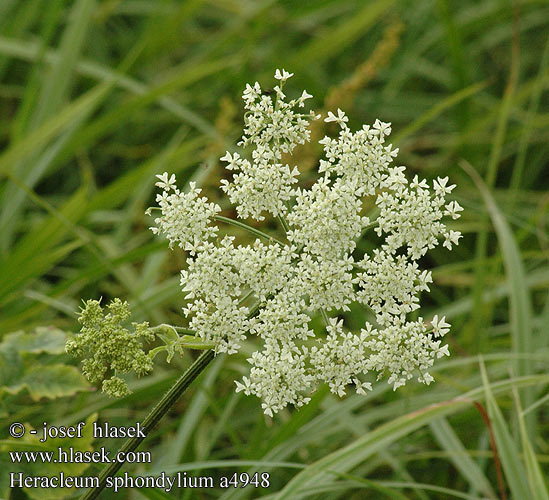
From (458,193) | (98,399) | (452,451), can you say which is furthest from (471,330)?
(98,399)

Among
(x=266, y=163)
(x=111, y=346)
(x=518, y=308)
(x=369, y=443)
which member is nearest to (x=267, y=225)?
(x=518, y=308)

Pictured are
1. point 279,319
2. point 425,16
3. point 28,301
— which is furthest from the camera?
point 425,16

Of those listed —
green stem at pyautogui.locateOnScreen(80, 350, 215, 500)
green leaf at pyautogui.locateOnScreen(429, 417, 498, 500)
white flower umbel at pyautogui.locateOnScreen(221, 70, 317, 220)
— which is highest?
white flower umbel at pyautogui.locateOnScreen(221, 70, 317, 220)

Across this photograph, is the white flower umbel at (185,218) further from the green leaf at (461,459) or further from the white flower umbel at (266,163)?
the green leaf at (461,459)

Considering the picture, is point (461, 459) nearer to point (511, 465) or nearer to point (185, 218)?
point (511, 465)

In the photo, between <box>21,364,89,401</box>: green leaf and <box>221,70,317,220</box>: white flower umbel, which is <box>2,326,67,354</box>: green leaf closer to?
<box>21,364,89,401</box>: green leaf

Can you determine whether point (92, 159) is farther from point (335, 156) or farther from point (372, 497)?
point (335, 156)

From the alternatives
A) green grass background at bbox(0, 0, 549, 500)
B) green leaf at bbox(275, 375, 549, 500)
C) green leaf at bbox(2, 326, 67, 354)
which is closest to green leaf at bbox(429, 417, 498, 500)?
green grass background at bbox(0, 0, 549, 500)
